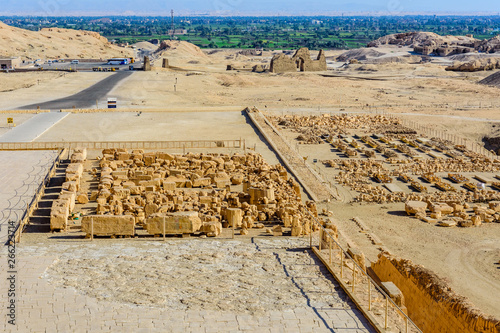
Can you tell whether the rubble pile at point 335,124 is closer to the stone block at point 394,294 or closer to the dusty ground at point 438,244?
the dusty ground at point 438,244

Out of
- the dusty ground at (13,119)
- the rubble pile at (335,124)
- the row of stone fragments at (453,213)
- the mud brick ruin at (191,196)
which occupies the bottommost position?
the rubble pile at (335,124)

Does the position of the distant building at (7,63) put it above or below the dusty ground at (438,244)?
above

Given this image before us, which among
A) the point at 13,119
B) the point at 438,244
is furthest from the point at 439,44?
the point at 438,244

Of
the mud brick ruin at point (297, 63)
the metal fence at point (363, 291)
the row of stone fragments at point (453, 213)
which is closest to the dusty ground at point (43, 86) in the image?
the mud brick ruin at point (297, 63)

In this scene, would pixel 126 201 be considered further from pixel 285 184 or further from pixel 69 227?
pixel 285 184

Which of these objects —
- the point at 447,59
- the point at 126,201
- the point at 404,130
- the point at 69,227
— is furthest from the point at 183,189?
the point at 447,59

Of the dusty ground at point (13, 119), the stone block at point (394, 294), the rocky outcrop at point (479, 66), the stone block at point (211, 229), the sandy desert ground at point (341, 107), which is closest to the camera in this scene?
the stone block at point (394, 294)

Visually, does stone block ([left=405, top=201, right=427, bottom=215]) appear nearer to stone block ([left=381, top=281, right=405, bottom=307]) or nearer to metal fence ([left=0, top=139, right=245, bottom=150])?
stone block ([left=381, top=281, right=405, bottom=307])
